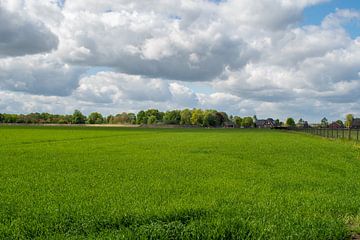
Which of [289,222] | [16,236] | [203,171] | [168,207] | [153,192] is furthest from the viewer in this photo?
[203,171]

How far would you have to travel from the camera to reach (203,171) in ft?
61.6

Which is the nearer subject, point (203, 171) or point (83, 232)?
point (83, 232)

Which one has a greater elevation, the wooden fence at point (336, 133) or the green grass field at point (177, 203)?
the wooden fence at point (336, 133)

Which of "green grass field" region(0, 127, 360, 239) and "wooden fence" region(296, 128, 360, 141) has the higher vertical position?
"wooden fence" region(296, 128, 360, 141)

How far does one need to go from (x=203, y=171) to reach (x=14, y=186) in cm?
811

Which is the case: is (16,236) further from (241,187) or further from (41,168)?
(41,168)

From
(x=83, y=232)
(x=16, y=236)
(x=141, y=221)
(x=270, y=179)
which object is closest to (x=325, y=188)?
(x=270, y=179)

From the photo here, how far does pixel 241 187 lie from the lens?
14.2 metres

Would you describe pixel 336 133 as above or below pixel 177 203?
above

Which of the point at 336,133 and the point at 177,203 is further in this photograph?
the point at 336,133

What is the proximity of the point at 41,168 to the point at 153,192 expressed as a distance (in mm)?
8875

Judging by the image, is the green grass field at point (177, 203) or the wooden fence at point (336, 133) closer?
the green grass field at point (177, 203)

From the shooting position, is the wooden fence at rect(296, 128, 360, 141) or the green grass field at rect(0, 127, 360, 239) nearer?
the green grass field at rect(0, 127, 360, 239)

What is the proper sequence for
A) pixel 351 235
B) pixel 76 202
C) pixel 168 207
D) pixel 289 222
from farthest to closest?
pixel 76 202, pixel 168 207, pixel 289 222, pixel 351 235
